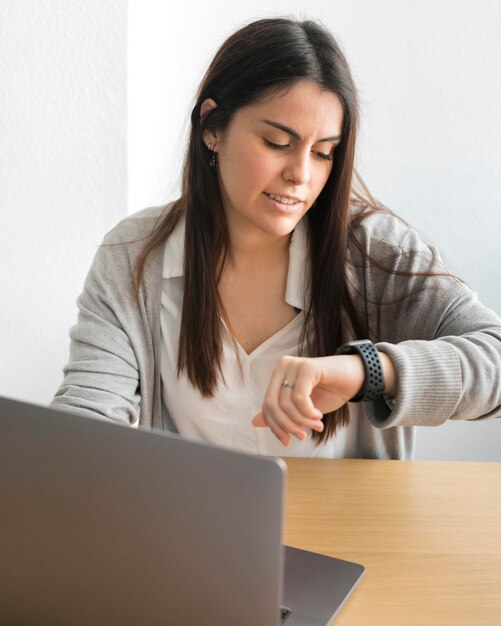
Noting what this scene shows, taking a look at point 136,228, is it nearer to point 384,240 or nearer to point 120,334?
Result: point 120,334

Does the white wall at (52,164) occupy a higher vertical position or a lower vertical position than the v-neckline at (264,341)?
higher

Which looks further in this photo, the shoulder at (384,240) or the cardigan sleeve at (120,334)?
the shoulder at (384,240)

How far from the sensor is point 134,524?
1.86 feet

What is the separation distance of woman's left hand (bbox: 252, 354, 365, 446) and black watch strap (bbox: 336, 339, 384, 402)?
1 cm

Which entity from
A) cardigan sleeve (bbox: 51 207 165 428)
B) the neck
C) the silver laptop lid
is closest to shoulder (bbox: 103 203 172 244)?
cardigan sleeve (bbox: 51 207 165 428)

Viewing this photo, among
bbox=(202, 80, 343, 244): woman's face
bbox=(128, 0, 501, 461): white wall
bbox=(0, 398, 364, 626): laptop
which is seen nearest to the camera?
bbox=(0, 398, 364, 626): laptop

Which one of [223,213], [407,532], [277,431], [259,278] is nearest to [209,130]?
[223,213]

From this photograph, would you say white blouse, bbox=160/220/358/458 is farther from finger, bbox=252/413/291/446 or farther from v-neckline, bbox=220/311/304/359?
finger, bbox=252/413/291/446

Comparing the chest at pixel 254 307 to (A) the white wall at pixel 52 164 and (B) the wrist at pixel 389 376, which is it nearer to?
(B) the wrist at pixel 389 376

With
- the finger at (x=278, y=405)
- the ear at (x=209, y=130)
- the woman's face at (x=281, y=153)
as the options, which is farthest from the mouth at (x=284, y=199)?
the finger at (x=278, y=405)

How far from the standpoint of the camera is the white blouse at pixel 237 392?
130cm

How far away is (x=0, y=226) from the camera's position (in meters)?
1.93

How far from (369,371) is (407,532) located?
207 millimetres

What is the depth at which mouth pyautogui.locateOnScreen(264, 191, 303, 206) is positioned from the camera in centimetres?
120
